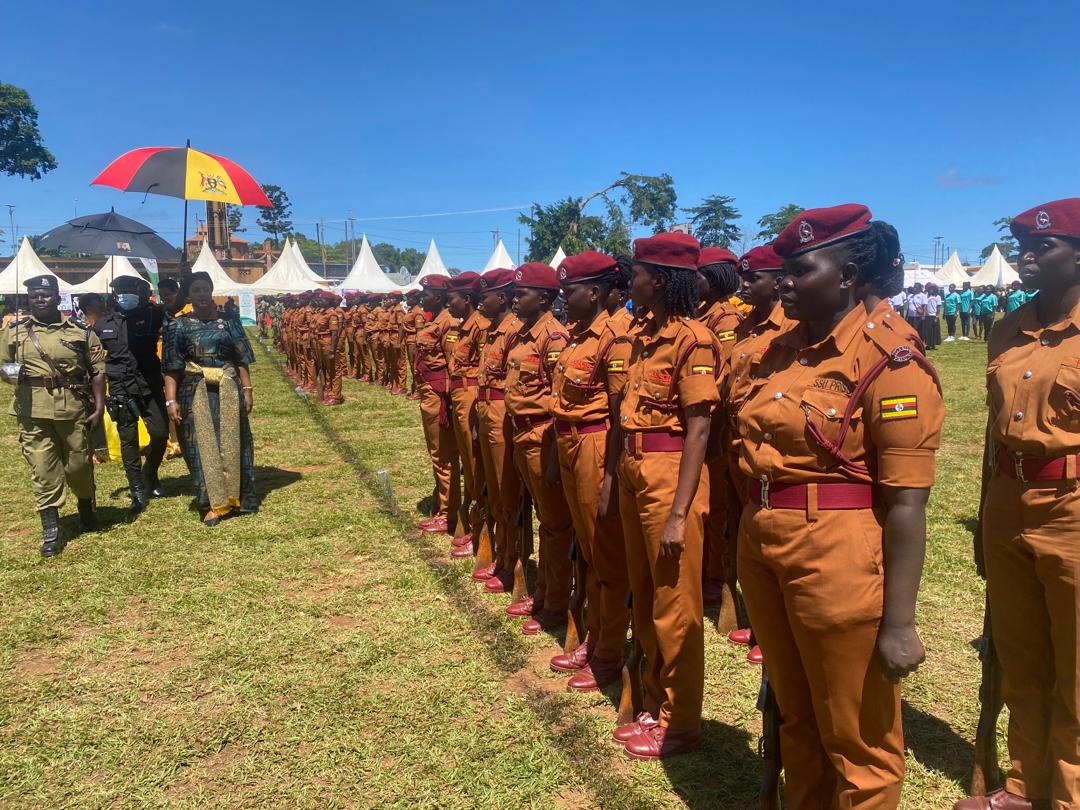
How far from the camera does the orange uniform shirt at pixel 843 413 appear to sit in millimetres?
1890

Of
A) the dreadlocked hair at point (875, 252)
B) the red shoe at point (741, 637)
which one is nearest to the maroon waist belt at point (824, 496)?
the dreadlocked hair at point (875, 252)

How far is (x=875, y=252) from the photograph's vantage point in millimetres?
2117

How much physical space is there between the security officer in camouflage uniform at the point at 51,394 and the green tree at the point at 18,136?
5143 cm

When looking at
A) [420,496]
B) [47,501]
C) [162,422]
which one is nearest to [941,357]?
[420,496]

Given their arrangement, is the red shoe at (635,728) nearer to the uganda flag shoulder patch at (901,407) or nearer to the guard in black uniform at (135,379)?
the uganda flag shoulder patch at (901,407)

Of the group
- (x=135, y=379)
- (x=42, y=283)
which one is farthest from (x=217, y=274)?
(x=42, y=283)

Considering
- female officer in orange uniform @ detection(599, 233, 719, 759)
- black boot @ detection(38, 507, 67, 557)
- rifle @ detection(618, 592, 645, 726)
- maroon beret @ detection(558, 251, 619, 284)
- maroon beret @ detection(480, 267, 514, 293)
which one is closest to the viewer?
female officer in orange uniform @ detection(599, 233, 719, 759)

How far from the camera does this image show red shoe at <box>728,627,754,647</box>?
4.27m

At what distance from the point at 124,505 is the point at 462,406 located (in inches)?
168

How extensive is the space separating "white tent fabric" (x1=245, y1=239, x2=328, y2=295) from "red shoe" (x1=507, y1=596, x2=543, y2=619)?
89.9ft

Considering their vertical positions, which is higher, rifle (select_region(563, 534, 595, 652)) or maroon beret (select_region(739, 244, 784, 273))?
maroon beret (select_region(739, 244, 784, 273))

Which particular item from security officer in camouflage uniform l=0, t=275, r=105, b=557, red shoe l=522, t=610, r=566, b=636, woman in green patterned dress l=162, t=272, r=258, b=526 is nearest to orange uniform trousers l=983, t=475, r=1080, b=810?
red shoe l=522, t=610, r=566, b=636

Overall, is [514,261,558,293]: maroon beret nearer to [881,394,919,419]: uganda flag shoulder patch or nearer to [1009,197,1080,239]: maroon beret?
[1009,197,1080,239]: maroon beret

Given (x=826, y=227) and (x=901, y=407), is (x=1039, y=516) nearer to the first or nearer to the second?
(x=901, y=407)
